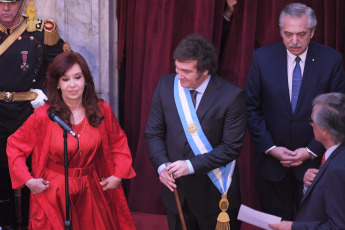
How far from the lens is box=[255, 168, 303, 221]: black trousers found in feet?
11.4

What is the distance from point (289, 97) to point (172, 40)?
50.6 inches

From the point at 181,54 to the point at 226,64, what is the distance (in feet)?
4.45

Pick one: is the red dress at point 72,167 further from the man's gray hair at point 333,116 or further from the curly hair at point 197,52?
the man's gray hair at point 333,116

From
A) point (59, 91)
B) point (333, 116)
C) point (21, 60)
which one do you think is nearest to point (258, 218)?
point (333, 116)

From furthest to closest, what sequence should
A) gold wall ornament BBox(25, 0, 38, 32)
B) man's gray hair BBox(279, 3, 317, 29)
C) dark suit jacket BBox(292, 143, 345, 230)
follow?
1. gold wall ornament BBox(25, 0, 38, 32)
2. man's gray hair BBox(279, 3, 317, 29)
3. dark suit jacket BBox(292, 143, 345, 230)

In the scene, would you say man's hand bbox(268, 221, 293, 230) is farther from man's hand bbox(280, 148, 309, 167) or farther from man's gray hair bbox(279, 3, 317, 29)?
man's gray hair bbox(279, 3, 317, 29)

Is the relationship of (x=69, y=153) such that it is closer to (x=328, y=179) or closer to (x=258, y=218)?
(x=258, y=218)

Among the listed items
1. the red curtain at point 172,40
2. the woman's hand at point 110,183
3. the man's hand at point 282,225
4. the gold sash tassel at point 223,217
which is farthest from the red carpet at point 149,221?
the man's hand at point 282,225

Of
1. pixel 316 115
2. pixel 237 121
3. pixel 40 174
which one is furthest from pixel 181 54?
pixel 40 174

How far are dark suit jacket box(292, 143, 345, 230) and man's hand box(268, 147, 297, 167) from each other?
779 mm

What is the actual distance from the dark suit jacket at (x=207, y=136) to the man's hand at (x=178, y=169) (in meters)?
0.06

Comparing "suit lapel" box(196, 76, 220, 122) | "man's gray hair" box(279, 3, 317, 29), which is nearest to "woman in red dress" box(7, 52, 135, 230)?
"suit lapel" box(196, 76, 220, 122)

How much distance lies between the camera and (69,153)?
3.15 meters

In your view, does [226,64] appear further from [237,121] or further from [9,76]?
[9,76]
